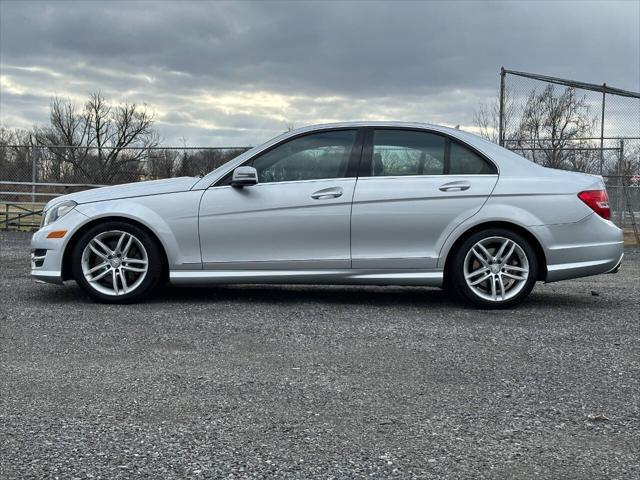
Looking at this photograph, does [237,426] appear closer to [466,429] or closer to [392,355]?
[466,429]

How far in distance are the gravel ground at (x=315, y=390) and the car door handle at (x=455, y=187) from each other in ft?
3.32

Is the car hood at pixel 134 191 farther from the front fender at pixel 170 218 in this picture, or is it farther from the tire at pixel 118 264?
the tire at pixel 118 264

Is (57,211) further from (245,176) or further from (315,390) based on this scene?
(315,390)

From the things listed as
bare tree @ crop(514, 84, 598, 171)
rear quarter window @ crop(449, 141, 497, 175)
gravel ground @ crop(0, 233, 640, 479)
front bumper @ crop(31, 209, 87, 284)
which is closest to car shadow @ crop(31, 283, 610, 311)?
gravel ground @ crop(0, 233, 640, 479)

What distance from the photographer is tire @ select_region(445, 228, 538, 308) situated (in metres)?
6.01

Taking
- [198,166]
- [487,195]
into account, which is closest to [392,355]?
[487,195]

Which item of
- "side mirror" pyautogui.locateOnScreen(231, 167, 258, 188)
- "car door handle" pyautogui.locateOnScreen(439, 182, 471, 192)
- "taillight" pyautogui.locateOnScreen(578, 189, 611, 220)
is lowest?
"taillight" pyautogui.locateOnScreen(578, 189, 611, 220)

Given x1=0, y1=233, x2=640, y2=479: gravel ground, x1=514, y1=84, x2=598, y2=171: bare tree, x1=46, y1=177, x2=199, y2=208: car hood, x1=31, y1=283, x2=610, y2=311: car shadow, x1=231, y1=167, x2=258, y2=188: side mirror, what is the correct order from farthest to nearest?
x1=514, y1=84, x2=598, y2=171: bare tree
x1=31, y1=283, x2=610, y2=311: car shadow
x1=46, y1=177, x2=199, y2=208: car hood
x1=231, y1=167, x2=258, y2=188: side mirror
x1=0, y1=233, x2=640, y2=479: gravel ground

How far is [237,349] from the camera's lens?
4.55 meters

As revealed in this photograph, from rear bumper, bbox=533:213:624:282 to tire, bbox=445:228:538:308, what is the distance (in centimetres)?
15

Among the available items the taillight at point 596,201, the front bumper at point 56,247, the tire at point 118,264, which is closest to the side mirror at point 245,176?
the tire at point 118,264

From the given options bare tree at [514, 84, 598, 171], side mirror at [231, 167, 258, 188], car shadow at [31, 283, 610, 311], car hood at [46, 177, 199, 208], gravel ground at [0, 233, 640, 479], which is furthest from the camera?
bare tree at [514, 84, 598, 171]

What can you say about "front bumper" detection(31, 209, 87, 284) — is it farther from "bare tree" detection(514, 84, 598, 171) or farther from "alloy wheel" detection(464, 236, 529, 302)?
"bare tree" detection(514, 84, 598, 171)

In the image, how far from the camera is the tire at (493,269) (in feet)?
19.7
